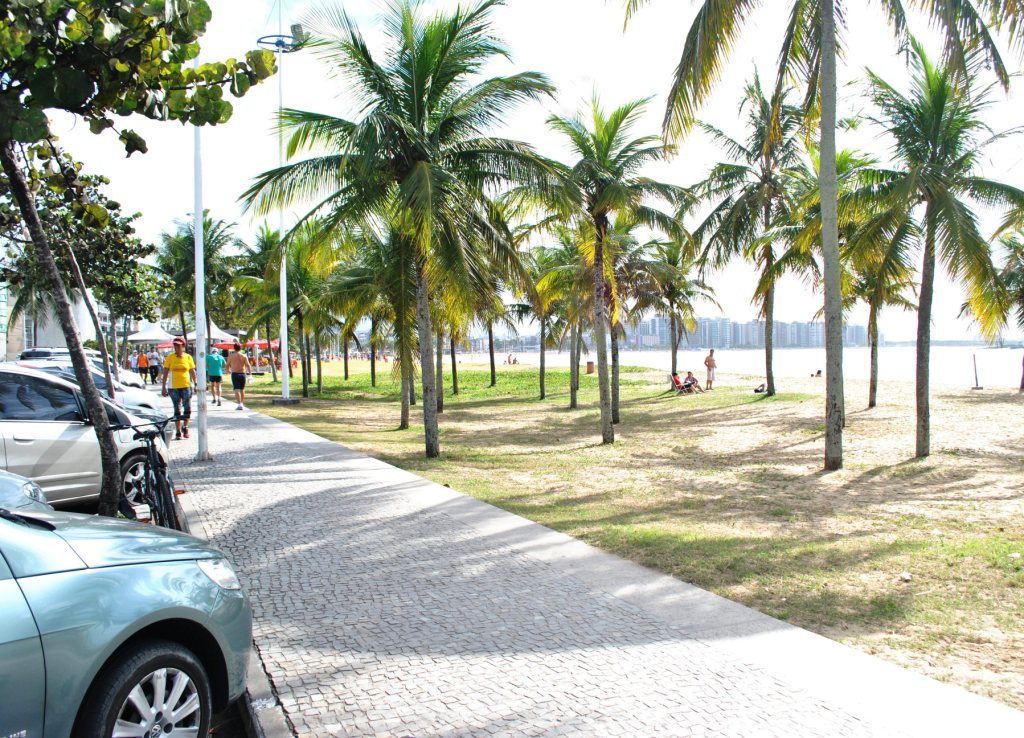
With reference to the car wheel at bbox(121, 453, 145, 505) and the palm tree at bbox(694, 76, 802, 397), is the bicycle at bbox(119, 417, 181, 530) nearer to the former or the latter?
the car wheel at bbox(121, 453, 145, 505)

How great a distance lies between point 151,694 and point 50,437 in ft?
18.6

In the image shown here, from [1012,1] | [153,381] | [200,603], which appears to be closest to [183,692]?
[200,603]

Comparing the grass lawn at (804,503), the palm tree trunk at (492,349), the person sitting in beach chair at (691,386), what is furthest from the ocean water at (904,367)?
the grass lawn at (804,503)

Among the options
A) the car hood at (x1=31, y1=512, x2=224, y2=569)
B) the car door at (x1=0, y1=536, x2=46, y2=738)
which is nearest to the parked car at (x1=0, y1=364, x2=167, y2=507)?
the car hood at (x1=31, y1=512, x2=224, y2=569)

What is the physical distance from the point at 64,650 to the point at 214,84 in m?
3.64

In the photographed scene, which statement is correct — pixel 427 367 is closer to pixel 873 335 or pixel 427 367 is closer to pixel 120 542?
pixel 120 542

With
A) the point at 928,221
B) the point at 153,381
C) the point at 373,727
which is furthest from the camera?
the point at 153,381

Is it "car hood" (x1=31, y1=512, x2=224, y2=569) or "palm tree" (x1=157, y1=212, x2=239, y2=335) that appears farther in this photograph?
"palm tree" (x1=157, y1=212, x2=239, y2=335)

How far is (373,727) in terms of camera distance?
11.4 feet

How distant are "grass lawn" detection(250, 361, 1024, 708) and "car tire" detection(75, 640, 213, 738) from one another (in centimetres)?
378

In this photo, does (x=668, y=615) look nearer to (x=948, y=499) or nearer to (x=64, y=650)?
(x=64, y=650)

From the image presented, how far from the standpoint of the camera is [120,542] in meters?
3.07

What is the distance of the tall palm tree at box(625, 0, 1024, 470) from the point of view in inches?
398

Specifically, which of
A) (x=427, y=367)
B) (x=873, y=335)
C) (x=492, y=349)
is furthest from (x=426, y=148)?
(x=492, y=349)
